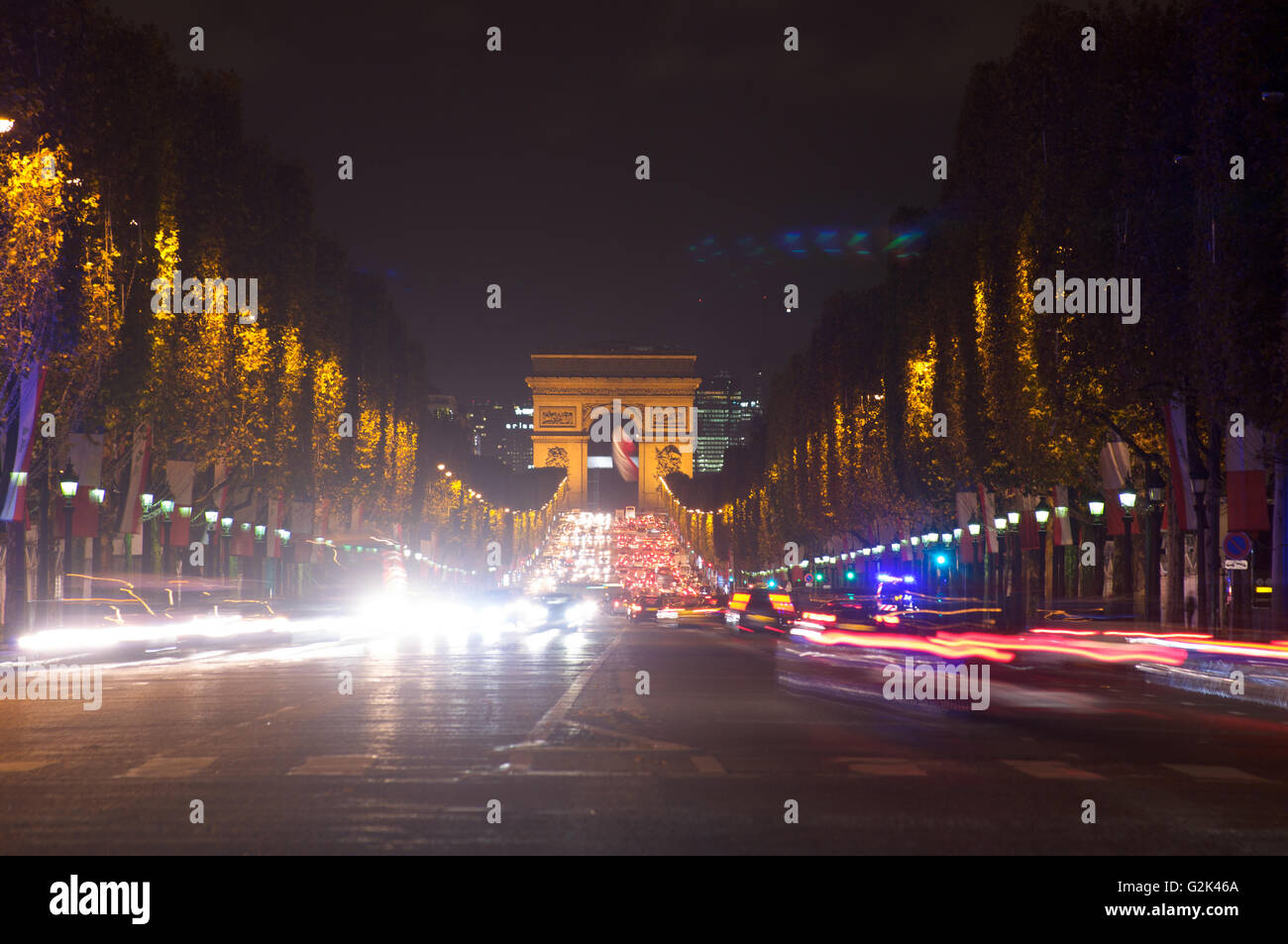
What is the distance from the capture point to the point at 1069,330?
37281 mm

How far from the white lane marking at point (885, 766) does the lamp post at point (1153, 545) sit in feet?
83.1

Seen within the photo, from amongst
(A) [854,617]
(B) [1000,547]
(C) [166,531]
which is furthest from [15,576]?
(B) [1000,547]

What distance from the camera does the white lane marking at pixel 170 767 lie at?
10.9 meters

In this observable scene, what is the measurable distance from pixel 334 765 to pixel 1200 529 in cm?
2548

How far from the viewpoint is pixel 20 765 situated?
1156cm

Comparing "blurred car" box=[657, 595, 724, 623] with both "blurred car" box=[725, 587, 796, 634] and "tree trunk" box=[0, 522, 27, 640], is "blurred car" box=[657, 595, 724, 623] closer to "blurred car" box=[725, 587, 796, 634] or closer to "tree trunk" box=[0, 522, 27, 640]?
"blurred car" box=[725, 587, 796, 634]

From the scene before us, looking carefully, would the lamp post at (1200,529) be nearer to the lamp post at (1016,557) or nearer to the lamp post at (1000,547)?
the lamp post at (1016,557)

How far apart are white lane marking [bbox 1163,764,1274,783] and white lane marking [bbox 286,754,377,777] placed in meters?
6.18

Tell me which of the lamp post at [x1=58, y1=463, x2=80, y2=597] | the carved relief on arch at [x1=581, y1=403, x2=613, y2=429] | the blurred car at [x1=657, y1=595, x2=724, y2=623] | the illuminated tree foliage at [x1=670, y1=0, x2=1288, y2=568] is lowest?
the blurred car at [x1=657, y1=595, x2=724, y2=623]

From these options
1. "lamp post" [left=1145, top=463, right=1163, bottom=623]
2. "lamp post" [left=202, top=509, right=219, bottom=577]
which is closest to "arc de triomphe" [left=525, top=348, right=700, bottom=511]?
"lamp post" [left=202, top=509, right=219, bottom=577]

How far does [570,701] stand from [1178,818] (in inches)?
378

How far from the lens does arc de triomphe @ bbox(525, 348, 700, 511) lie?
18150 cm

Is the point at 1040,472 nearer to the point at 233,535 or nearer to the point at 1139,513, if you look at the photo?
the point at 1139,513
